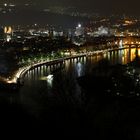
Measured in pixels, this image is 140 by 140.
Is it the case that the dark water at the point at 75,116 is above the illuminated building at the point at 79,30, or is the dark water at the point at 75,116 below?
below

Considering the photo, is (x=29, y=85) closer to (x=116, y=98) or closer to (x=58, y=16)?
(x=116, y=98)

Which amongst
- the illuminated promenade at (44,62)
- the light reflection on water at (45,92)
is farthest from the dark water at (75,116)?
the illuminated promenade at (44,62)

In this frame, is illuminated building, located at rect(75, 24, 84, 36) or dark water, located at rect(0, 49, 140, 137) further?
illuminated building, located at rect(75, 24, 84, 36)

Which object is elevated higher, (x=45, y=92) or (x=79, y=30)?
(x=79, y=30)

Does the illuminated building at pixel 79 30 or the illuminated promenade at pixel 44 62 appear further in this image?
the illuminated building at pixel 79 30

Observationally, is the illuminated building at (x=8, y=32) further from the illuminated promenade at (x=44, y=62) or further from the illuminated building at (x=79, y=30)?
the illuminated promenade at (x=44, y=62)

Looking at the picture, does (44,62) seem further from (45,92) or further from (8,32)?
(8,32)

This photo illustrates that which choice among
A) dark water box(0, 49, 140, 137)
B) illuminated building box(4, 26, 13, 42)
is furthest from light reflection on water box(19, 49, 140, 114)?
illuminated building box(4, 26, 13, 42)

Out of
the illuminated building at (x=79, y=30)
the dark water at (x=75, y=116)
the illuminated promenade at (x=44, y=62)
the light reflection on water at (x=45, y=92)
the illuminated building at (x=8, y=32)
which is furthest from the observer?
the illuminated building at (x=79, y=30)

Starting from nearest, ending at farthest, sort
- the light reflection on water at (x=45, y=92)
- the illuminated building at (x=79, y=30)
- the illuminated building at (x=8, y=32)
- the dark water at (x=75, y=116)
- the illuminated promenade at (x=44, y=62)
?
the dark water at (x=75, y=116) → the light reflection on water at (x=45, y=92) → the illuminated promenade at (x=44, y=62) → the illuminated building at (x=8, y=32) → the illuminated building at (x=79, y=30)

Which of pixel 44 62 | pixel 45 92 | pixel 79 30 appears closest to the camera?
pixel 45 92

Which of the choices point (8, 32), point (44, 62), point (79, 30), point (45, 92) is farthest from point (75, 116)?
point (79, 30)

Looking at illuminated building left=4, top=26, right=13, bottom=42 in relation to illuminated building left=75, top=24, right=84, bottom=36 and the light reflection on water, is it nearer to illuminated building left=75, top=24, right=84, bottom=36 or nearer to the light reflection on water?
illuminated building left=75, top=24, right=84, bottom=36

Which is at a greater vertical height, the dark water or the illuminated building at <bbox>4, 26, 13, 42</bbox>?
the illuminated building at <bbox>4, 26, 13, 42</bbox>
